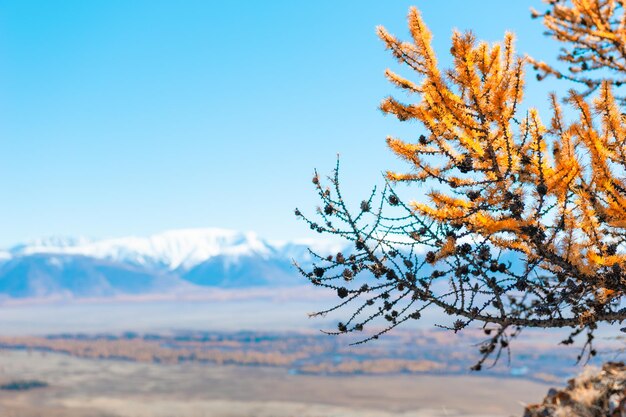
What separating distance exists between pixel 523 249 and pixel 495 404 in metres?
165

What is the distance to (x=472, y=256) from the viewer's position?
6.78 m

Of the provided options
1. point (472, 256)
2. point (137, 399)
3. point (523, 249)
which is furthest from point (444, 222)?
point (137, 399)

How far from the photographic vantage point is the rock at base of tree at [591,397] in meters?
9.44

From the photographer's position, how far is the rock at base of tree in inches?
372

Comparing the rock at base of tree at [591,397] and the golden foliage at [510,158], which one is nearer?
the golden foliage at [510,158]

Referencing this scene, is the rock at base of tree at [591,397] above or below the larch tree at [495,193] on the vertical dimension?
below

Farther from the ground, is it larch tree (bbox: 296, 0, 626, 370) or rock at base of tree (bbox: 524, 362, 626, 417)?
larch tree (bbox: 296, 0, 626, 370)

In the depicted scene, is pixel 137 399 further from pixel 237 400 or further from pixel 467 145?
pixel 467 145

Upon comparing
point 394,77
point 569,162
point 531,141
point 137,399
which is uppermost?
point 394,77

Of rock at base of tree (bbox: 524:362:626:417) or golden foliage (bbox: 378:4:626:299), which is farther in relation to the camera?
rock at base of tree (bbox: 524:362:626:417)

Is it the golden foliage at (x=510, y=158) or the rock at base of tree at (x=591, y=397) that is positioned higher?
the golden foliage at (x=510, y=158)

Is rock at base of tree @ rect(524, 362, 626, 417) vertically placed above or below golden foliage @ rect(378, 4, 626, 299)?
below

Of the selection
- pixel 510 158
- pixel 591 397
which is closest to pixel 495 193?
pixel 510 158

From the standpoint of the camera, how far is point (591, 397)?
9.67 meters
